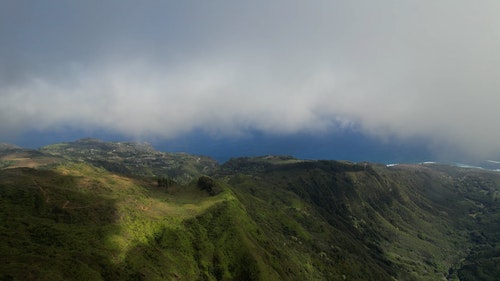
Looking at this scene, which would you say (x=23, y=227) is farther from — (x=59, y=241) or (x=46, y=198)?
(x=46, y=198)

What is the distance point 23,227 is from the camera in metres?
148

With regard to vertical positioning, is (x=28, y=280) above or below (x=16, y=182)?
below

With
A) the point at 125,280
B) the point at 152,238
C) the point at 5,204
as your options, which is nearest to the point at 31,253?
the point at 125,280

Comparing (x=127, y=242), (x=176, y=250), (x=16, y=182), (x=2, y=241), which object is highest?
(x=16, y=182)

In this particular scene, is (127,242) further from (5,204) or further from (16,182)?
(16,182)

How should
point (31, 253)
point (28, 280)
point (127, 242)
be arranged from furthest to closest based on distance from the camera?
point (127, 242) < point (31, 253) < point (28, 280)

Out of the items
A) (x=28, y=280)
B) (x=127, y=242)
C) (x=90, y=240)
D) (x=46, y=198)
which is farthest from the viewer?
(x=46, y=198)

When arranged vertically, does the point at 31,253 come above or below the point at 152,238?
above

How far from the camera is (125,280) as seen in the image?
476 ft

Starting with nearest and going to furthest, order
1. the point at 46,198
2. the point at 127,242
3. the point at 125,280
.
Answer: the point at 125,280
the point at 127,242
the point at 46,198

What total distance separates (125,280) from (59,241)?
118 ft

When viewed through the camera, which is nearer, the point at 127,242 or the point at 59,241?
the point at 59,241

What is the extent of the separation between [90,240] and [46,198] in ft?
156

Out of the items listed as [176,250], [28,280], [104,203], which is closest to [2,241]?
[28,280]
